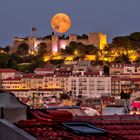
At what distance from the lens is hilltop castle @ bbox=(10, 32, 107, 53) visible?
73.8 metres

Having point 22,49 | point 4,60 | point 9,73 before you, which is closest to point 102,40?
point 22,49

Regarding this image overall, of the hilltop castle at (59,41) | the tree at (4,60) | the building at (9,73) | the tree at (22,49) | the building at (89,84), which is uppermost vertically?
the hilltop castle at (59,41)

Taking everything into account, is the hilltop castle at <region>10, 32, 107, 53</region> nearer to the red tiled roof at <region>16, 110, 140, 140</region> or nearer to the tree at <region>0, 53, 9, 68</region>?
the tree at <region>0, 53, 9, 68</region>

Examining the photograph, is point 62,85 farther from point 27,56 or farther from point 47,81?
point 27,56

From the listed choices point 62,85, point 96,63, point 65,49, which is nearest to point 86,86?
point 62,85

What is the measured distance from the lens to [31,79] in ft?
190

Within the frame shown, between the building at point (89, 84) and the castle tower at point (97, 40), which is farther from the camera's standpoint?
the castle tower at point (97, 40)

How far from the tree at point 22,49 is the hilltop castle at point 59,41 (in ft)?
1.77

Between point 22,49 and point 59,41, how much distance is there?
14.3 ft

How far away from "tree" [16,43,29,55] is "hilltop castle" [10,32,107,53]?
0.54 meters

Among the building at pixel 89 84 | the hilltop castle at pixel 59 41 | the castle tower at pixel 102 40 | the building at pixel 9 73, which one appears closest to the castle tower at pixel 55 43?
the hilltop castle at pixel 59 41

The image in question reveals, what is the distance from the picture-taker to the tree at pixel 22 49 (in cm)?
7219

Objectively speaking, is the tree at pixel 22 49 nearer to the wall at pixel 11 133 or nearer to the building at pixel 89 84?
the building at pixel 89 84

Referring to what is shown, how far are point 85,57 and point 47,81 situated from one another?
1173 centimetres
